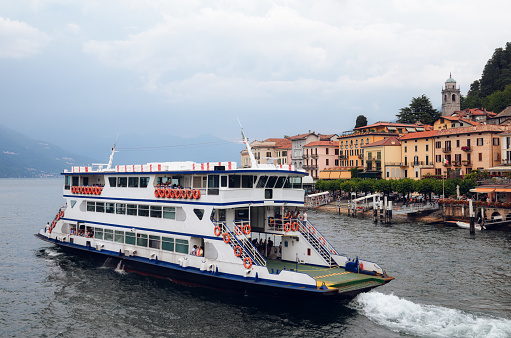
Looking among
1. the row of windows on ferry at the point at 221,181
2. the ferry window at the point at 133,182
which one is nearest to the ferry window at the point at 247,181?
the row of windows on ferry at the point at 221,181

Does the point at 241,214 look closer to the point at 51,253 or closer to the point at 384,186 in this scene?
the point at 51,253

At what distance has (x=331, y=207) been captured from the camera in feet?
286

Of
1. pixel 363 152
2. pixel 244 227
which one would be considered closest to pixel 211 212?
pixel 244 227

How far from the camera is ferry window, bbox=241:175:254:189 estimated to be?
27.8 metres

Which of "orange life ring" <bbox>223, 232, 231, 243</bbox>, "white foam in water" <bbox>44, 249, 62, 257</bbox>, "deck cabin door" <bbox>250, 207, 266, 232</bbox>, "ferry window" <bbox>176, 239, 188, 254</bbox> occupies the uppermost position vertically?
"deck cabin door" <bbox>250, 207, 266, 232</bbox>

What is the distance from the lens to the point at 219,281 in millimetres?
26094

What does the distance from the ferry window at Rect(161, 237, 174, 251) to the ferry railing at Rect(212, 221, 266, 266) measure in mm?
4217

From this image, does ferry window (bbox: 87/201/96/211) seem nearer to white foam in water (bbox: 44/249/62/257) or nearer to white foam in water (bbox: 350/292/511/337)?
white foam in water (bbox: 44/249/62/257)

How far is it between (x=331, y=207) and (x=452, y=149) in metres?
23.5

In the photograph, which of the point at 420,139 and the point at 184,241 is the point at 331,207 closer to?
the point at 420,139

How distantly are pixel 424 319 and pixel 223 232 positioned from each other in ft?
37.4

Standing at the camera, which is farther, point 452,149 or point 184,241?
point 452,149

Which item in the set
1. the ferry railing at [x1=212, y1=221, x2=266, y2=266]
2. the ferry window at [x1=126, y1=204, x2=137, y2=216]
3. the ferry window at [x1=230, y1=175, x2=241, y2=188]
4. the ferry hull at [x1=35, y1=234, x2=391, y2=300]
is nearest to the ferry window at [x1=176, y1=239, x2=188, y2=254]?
the ferry hull at [x1=35, y1=234, x2=391, y2=300]

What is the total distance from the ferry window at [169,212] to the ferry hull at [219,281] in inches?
116
